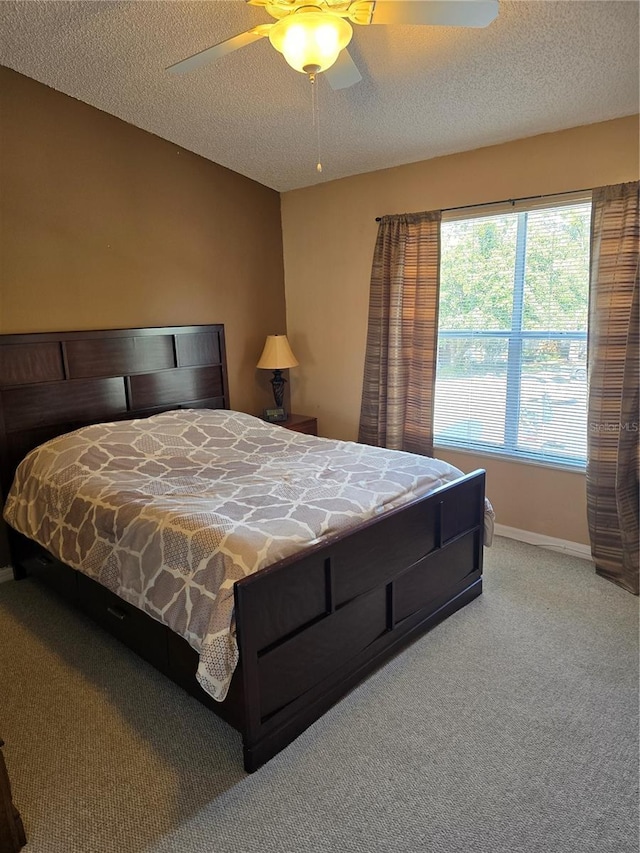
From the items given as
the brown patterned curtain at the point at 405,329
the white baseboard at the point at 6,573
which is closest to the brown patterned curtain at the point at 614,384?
the brown patterned curtain at the point at 405,329

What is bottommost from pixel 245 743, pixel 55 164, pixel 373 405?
pixel 245 743

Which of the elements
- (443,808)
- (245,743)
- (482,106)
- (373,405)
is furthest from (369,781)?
(482,106)

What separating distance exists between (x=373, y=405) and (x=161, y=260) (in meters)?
1.81

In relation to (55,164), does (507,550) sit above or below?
below

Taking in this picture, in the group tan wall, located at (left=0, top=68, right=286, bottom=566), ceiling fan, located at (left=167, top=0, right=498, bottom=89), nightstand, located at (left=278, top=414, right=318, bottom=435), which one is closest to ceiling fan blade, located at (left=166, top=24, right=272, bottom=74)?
ceiling fan, located at (left=167, top=0, right=498, bottom=89)

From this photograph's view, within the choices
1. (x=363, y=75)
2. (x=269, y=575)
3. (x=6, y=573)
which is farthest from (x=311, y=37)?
(x=6, y=573)

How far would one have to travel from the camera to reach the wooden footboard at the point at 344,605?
180 centimetres

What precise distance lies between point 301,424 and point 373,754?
2.68 meters

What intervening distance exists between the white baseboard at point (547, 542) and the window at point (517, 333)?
0.49 m

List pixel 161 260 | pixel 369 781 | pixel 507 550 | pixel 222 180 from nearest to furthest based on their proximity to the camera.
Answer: pixel 369 781 < pixel 507 550 < pixel 161 260 < pixel 222 180

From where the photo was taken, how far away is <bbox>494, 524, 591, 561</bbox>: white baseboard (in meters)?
3.29

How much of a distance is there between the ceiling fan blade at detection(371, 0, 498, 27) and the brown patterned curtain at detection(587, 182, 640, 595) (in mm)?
1540

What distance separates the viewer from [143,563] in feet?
6.82

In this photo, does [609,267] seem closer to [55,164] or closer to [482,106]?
[482,106]
